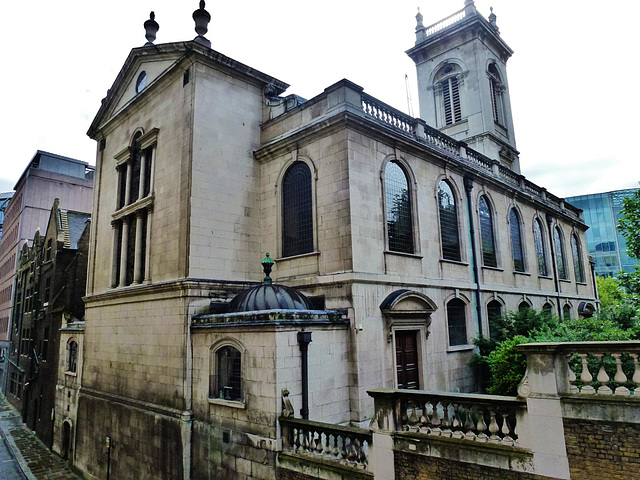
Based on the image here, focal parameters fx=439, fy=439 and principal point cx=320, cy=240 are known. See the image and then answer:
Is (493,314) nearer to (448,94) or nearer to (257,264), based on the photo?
(257,264)

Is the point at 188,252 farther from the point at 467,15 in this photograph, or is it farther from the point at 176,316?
the point at 467,15

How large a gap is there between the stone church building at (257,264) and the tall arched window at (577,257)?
9937 millimetres

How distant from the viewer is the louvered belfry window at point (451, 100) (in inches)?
1111

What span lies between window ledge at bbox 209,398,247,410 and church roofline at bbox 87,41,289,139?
38.7 ft

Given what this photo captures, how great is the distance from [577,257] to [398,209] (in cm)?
2120

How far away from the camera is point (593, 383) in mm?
6883

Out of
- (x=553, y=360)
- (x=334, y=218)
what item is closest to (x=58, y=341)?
(x=334, y=218)

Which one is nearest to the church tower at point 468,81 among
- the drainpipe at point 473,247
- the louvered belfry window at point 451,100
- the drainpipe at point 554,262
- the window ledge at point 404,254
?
the louvered belfry window at point 451,100

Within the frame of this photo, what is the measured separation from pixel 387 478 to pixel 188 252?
9.29 m

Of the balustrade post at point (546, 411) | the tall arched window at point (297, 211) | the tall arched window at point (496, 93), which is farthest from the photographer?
the tall arched window at point (496, 93)

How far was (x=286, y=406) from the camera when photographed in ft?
34.4

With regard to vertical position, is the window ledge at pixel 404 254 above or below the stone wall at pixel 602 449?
above

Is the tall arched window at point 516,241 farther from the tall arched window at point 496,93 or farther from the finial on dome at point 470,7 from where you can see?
the finial on dome at point 470,7

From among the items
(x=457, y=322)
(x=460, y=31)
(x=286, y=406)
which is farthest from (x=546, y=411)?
(x=460, y=31)
